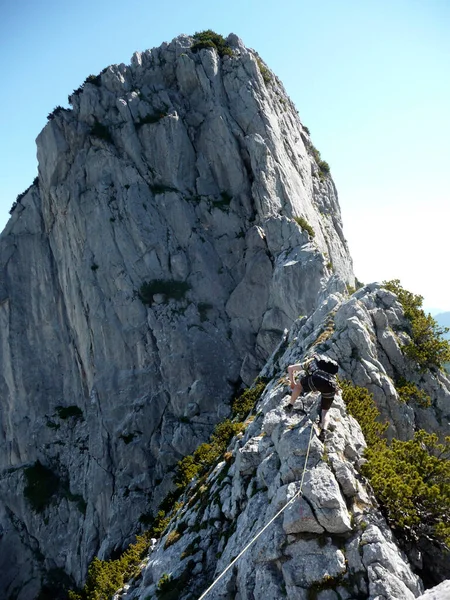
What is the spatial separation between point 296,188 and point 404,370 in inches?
1575

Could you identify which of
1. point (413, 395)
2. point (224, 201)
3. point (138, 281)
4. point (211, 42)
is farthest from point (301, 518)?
point (211, 42)

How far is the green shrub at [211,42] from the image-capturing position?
60.1 m

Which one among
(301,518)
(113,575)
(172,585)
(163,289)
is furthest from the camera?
(163,289)

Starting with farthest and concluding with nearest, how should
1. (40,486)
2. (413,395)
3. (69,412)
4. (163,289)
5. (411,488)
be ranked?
(69,412) → (40,486) → (163,289) → (413,395) → (411,488)

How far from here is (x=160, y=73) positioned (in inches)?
2399

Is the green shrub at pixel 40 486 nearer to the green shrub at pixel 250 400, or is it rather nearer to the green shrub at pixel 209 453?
the green shrub at pixel 209 453

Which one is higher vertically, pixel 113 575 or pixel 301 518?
pixel 301 518

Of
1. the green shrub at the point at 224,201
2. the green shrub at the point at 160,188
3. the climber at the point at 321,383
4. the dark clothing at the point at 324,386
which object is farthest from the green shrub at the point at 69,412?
the dark clothing at the point at 324,386

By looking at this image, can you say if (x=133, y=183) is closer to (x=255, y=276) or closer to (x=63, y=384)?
(x=255, y=276)

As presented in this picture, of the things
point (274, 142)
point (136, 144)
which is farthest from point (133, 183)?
point (274, 142)

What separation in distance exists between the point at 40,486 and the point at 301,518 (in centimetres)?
5275

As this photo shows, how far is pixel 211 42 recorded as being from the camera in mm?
60438

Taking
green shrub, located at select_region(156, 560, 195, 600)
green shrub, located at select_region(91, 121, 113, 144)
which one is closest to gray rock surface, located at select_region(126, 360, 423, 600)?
green shrub, located at select_region(156, 560, 195, 600)

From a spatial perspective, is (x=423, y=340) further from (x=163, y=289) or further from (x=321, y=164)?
(x=321, y=164)
